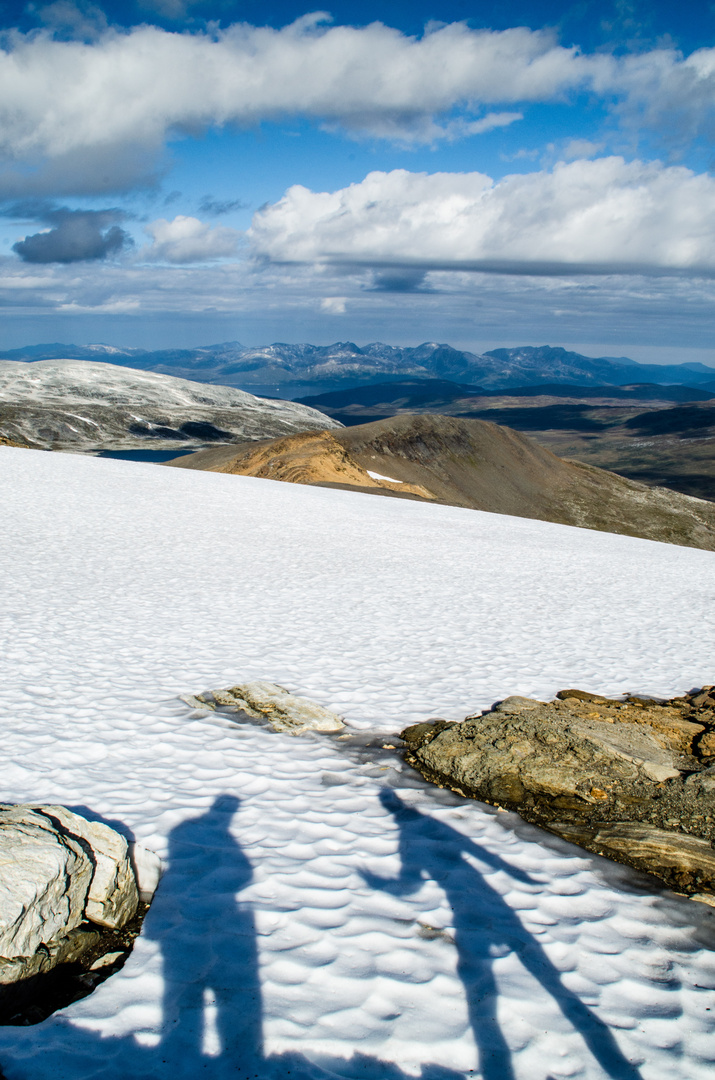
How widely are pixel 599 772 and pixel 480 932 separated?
2.97m

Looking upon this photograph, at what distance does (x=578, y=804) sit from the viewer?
6.67 m

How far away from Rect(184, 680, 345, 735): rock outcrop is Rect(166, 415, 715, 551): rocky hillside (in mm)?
50609

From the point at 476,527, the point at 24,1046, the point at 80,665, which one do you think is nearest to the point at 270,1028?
the point at 24,1046

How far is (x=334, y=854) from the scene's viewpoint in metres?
5.61

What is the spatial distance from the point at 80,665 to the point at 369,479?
52.6 meters

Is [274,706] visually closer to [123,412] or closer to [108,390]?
[123,412]

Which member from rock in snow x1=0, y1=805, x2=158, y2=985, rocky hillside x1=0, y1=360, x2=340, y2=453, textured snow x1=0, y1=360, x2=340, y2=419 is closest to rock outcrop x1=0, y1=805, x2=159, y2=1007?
rock in snow x1=0, y1=805, x2=158, y2=985

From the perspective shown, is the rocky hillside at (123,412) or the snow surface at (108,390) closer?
the rocky hillside at (123,412)

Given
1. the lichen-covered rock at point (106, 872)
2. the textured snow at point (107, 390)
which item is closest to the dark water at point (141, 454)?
the textured snow at point (107, 390)

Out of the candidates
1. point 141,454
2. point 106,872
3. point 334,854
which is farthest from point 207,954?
point 141,454

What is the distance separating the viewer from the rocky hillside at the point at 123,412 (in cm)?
11881

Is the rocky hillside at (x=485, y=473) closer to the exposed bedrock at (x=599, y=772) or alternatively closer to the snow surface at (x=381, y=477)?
the snow surface at (x=381, y=477)

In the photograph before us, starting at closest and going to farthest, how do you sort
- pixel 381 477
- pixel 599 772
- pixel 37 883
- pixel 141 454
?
pixel 37 883 → pixel 599 772 → pixel 381 477 → pixel 141 454

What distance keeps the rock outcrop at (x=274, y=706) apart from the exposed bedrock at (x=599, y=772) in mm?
1169
